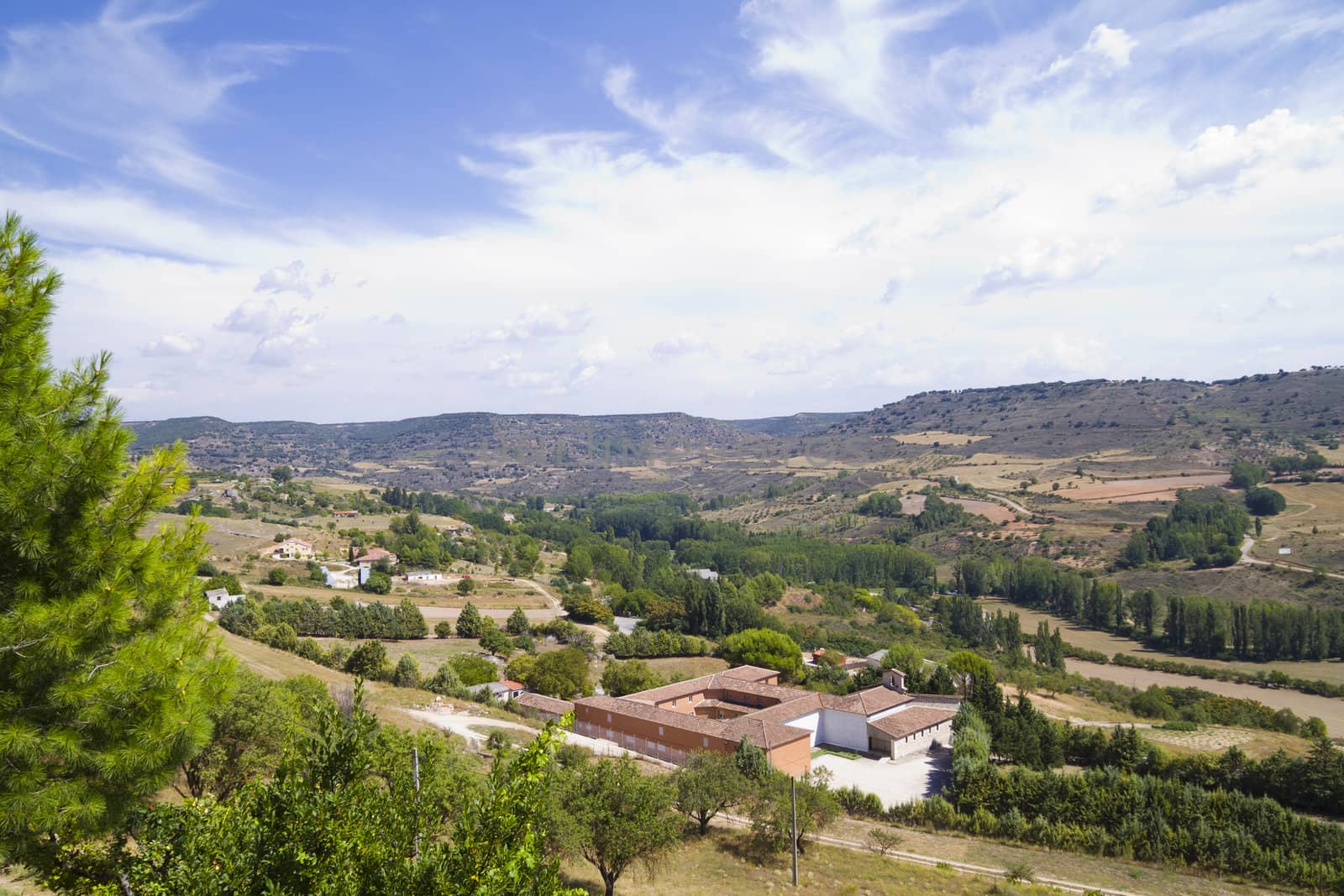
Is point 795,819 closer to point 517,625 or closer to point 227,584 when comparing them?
point 517,625

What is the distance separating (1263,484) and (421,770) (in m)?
167

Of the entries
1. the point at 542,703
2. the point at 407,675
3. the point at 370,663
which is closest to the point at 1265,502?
the point at 542,703

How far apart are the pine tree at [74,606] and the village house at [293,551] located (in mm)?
91313

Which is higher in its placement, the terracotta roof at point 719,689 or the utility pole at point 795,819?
the utility pole at point 795,819

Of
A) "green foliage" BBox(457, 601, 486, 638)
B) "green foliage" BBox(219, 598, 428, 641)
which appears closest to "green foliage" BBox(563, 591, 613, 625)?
"green foliage" BBox(457, 601, 486, 638)

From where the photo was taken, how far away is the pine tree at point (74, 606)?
6695mm

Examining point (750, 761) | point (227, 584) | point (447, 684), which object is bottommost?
point (447, 684)

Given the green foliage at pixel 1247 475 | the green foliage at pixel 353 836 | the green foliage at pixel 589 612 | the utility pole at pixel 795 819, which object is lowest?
the green foliage at pixel 589 612

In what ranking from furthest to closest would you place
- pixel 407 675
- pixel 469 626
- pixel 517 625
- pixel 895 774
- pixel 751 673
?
pixel 517 625
pixel 469 626
pixel 751 673
pixel 407 675
pixel 895 774

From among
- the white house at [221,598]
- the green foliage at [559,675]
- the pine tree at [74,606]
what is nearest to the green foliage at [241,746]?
the pine tree at [74,606]

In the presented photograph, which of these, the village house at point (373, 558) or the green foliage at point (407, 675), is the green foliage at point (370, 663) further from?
the village house at point (373, 558)

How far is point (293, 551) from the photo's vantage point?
90.8 meters

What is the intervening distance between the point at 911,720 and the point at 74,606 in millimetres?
44645

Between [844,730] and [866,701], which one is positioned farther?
[866,701]
